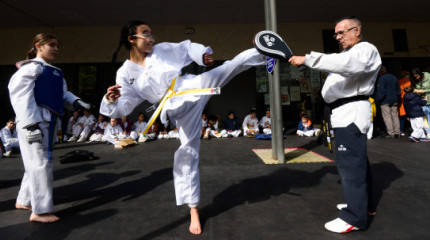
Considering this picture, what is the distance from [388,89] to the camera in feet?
20.3

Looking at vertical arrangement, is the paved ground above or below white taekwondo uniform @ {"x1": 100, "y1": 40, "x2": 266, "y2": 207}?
below

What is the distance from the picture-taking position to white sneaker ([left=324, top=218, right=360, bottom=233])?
5.81 ft

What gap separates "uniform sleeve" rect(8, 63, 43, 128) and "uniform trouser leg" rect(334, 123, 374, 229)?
2.62 metres

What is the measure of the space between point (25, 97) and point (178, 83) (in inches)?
54.2

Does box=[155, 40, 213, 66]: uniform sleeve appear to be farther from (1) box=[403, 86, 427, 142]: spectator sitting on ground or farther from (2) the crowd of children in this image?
(1) box=[403, 86, 427, 142]: spectator sitting on ground

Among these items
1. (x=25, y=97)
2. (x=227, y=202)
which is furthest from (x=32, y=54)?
(x=227, y=202)

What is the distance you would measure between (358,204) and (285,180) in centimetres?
122

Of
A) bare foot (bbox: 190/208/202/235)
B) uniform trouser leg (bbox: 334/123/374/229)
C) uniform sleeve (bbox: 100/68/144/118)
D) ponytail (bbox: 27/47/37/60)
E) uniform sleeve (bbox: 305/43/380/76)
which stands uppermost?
ponytail (bbox: 27/47/37/60)

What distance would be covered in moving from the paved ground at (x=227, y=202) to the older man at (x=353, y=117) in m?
0.17

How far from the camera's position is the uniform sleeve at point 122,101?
6.12 ft

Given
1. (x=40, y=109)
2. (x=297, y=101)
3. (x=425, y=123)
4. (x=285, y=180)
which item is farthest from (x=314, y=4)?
(x=40, y=109)

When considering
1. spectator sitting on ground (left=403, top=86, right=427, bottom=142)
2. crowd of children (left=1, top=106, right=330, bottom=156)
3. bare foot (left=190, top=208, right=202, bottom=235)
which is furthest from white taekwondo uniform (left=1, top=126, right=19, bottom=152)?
spectator sitting on ground (left=403, top=86, right=427, bottom=142)

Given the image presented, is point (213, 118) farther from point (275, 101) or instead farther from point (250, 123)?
point (275, 101)

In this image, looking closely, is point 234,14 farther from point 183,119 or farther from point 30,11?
point 183,119
